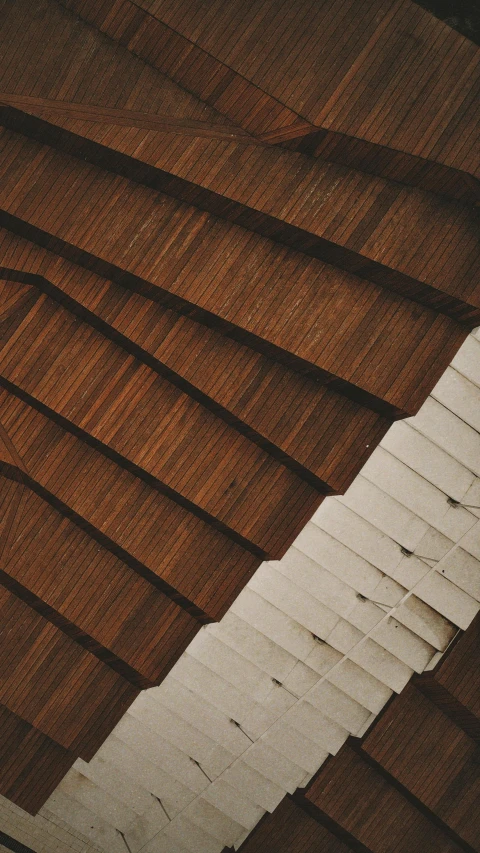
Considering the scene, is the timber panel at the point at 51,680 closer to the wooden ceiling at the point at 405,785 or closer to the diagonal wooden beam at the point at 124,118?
the wooden ceiling at the point at 405,785

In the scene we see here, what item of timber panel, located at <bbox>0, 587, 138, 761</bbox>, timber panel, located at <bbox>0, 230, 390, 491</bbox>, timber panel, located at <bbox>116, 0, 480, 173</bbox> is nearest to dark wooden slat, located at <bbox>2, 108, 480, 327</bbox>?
timber panel, located at <bbox>116, 0, 480, 173</bbox>

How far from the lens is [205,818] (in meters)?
18.8

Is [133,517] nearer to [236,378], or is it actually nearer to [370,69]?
[236,378]

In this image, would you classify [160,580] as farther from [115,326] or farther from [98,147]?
[98,147]

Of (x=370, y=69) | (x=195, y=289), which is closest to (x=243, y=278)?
(x=195, y=289)

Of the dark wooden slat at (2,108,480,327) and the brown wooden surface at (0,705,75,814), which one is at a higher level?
the dark wooden slat at (2,108,480,327)

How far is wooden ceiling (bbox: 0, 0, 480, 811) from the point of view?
50.3 ft

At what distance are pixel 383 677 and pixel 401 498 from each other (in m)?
4.71

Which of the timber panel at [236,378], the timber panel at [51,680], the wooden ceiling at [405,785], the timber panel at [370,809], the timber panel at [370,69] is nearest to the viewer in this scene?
the timber panel at [370,69]

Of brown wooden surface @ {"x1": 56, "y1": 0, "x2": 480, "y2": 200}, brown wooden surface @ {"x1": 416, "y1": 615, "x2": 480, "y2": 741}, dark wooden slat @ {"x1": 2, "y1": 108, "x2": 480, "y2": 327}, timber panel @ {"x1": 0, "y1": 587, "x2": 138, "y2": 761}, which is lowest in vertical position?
timber panel @ {"x1": 0, "y1": 587, "x2": 138, "y2": 761}

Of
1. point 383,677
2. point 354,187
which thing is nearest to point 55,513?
point 383,677

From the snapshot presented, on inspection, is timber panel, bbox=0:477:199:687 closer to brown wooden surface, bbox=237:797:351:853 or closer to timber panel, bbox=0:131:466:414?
brown wooden surface, bbox=237:797:351:853

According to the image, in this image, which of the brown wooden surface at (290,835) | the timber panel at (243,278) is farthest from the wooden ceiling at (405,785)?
the timber panel at (243,278)

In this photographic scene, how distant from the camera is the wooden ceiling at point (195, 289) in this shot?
15.3 m
